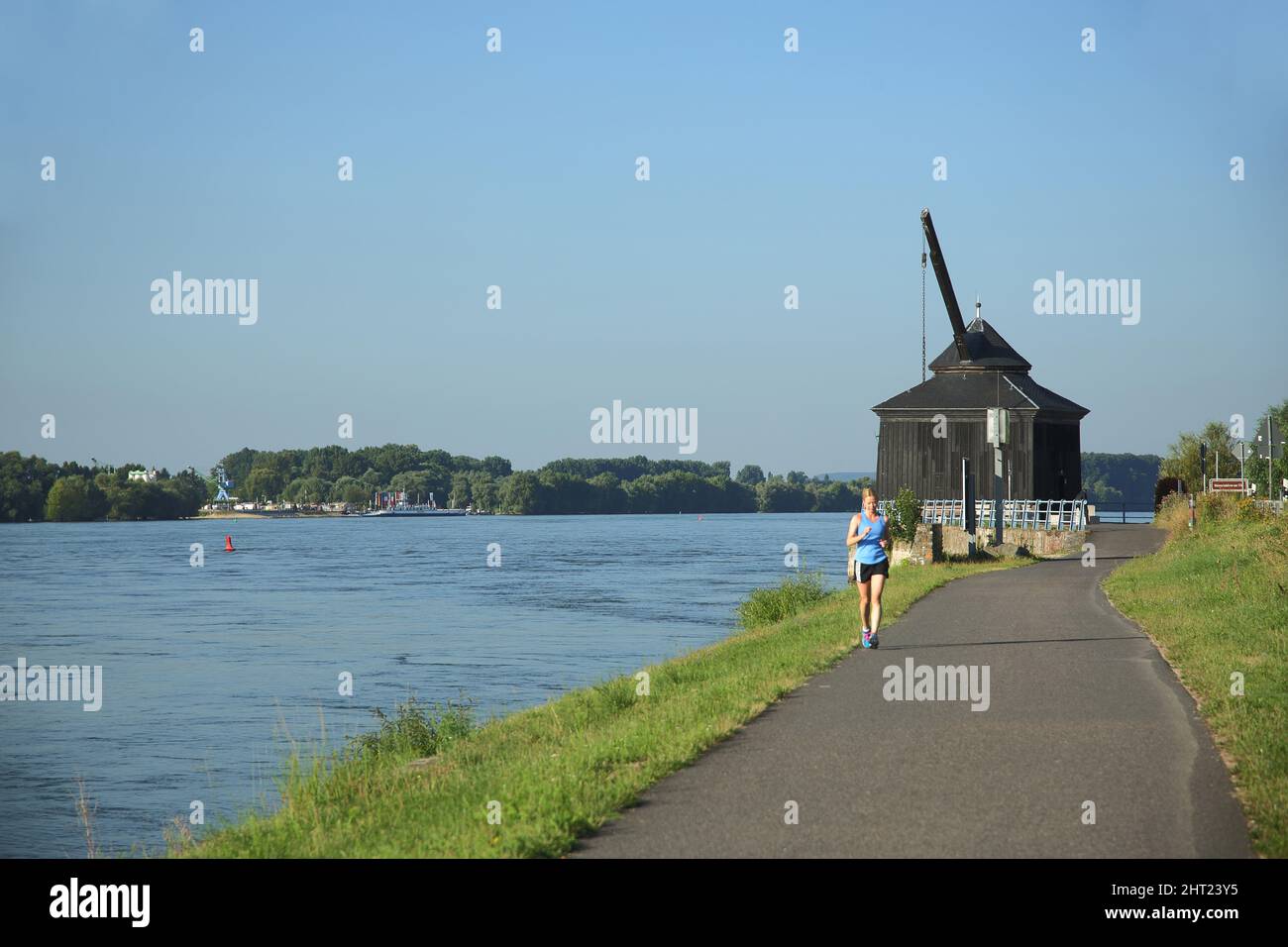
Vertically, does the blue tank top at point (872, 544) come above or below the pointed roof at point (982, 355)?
below

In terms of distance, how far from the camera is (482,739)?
47.4ft

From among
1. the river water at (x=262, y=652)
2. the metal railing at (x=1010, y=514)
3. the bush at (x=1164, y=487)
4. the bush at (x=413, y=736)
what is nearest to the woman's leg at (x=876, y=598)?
the bush at (x=413, y=736)

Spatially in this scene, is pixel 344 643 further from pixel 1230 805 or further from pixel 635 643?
pixel 1230 805

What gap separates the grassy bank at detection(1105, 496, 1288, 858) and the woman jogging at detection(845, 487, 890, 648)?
3443 millimetres

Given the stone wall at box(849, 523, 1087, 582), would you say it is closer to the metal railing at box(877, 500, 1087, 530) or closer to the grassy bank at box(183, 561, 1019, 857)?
the metal railing at box(877, 500, 1087, 530)

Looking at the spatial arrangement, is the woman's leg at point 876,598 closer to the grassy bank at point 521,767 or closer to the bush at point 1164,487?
the grassy bank at point 521,767

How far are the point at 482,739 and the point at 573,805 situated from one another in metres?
5.92

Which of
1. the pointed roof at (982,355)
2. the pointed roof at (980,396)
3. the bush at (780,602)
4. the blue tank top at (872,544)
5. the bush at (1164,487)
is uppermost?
the pointed roof at (982,355)

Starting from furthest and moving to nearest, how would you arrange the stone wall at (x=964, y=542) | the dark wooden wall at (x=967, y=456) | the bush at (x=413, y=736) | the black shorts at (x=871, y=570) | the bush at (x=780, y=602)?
the dark wooden wall at (x=967, y=456) < the stone wall at (x=964, y=542) < the bush at (x=780, y=602) < the black shorts at (x=871, y=570) < the bush at (x=413, y=736)

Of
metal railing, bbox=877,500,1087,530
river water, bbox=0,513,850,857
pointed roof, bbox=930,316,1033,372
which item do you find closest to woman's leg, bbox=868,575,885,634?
river water, bbox=0,513,850,857

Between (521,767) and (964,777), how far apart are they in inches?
138

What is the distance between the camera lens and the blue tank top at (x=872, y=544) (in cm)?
1723

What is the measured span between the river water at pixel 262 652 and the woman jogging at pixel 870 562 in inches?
232
